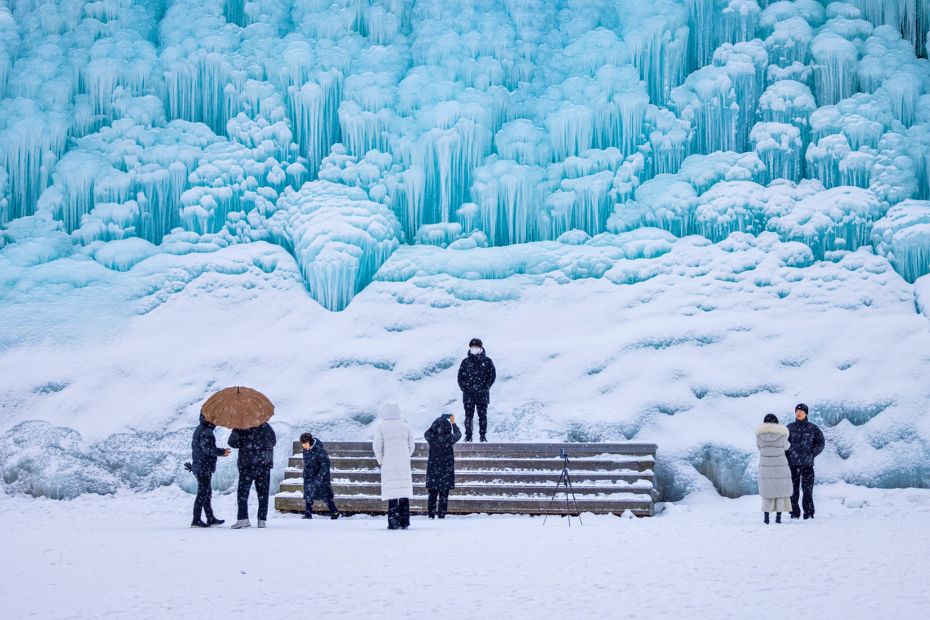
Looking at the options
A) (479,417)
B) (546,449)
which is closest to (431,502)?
(479,417)

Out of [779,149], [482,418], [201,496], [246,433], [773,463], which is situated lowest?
[201,496]

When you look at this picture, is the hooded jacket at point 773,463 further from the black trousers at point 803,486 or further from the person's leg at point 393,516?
the person's leg at point 393,516

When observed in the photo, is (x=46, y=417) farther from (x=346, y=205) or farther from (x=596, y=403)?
(x=596, y=403)

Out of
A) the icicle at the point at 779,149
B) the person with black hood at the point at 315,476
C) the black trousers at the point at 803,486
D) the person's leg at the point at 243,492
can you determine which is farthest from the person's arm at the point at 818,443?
the icicle at the point at 779,149

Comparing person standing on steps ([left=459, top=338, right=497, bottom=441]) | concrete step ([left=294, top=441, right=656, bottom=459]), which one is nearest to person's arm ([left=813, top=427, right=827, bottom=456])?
concrete step ([left=294, top=441, right=656, bottom=459])

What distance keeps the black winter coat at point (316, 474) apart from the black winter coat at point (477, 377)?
2.38 meters

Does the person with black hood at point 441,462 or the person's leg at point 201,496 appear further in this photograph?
the person with black hood at point 441,462

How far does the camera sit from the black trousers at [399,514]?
34.6ft

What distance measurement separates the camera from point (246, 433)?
10.9m

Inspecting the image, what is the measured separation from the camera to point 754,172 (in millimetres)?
18453

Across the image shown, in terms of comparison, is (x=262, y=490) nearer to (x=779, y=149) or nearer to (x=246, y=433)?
(x=246, y=433)

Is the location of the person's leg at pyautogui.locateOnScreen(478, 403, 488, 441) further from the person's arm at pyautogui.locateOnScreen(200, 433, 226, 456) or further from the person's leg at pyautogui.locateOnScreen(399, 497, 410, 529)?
the person's arm at pyautogui.locateOnScreen(200, 433, 226, 456)

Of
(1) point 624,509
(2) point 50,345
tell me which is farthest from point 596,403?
(2) point 50,345

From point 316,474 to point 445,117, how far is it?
9351 millimetres
